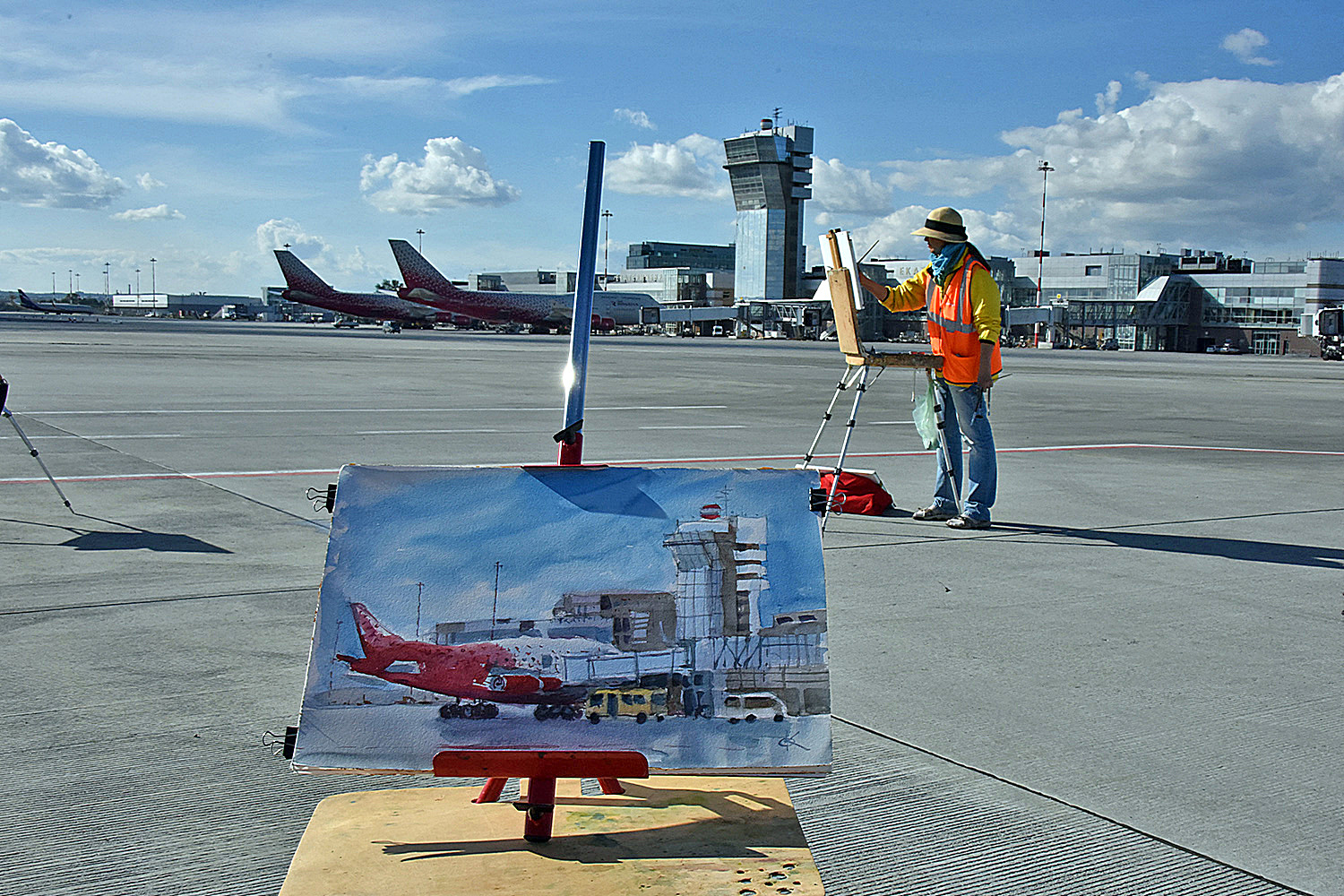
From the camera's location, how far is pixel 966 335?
8688mm

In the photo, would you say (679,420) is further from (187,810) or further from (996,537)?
(187,810)

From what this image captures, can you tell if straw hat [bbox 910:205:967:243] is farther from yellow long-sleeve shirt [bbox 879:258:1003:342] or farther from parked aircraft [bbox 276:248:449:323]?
parked aircraft [bbox 276:248:449:323]

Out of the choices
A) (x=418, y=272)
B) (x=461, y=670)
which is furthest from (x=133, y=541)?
(x=418, y=272)

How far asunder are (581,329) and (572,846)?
127cm

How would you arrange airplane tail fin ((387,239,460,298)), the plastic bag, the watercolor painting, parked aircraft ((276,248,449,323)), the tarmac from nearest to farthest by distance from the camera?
1. the watercolor painting
2. the tarmac
3. the plastic bag
4. airplane tail fin ((387,239,460,298))
5. parked aircraft ((276,248,449,323))

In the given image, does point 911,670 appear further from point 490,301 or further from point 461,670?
point 490,301

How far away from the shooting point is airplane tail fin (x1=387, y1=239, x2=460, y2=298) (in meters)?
95.8

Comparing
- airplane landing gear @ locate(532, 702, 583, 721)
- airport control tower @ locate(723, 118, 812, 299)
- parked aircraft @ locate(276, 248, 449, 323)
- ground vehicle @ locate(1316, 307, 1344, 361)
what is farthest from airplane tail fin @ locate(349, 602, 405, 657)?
airport control tower @ locate(723, 118, 812, 299)

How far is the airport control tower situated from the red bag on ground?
132293 mm

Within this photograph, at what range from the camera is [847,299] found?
8.53 meters

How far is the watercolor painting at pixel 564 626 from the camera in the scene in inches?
103

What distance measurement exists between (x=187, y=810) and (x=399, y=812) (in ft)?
3.39

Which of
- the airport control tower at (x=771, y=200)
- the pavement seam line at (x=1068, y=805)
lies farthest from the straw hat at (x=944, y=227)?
the airport control tower at (x=771, y=200)

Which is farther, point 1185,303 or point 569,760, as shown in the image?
point 1185,303
